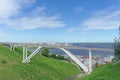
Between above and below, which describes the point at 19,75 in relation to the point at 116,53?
below

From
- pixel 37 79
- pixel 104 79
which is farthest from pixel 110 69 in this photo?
pixel 37 79

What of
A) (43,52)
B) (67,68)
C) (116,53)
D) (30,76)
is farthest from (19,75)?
(43,52)

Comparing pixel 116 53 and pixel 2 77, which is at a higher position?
pixel 116 53

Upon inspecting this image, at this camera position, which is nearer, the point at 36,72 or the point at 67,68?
the point at 36,72

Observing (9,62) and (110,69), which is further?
(9,62)

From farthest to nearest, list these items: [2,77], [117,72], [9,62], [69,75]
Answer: [69,75] → [9,62] → [2,77] → [117,72]

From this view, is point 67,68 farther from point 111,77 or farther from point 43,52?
point 111,77

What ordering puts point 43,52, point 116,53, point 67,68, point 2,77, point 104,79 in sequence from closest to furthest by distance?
point 104,79 < point 116,53 < point 2,77 < point 67,68 < point 43,52

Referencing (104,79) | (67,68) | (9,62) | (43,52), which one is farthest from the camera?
(43,52)

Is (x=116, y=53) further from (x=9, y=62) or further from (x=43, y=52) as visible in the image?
(x=43, y=52)
